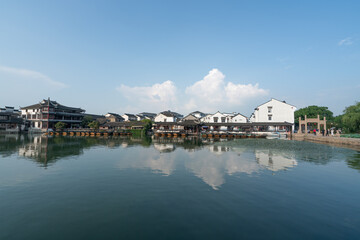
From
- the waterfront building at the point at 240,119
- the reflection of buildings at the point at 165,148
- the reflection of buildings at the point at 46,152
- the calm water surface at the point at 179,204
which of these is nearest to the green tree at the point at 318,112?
the waterfront building at the point at 240,119

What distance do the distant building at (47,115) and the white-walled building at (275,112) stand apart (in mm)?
72431

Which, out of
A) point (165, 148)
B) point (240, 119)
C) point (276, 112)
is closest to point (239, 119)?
point (240, 119)

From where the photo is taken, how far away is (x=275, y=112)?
58094 millimetres

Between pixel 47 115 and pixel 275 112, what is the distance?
8184cm

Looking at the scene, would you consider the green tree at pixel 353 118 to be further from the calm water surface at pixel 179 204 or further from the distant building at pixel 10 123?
the distant building at pixel 10 123

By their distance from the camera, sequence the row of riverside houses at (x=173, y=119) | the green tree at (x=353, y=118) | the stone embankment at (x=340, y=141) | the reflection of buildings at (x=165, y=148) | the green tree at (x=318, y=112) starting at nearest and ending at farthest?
1. the reflection of buildings at (x=165, y=148)
2. the stone embankment at (x=340, y=141)
3. the green tree at (x=353, y=118)
4. the row of riverside houses at (x=173, y=119)
5. the green tree at (x=318, y=112)

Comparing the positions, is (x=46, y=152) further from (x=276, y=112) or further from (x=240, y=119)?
(x=276, y=112)

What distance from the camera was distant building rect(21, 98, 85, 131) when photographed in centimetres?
6329

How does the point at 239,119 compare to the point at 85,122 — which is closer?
the point at 239,119

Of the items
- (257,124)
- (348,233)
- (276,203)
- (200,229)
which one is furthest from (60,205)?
(257,124)

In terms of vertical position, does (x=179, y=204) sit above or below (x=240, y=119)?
below

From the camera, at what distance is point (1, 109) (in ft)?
233

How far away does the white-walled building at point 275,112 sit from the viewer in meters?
56.5

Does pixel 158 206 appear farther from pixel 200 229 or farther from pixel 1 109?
pixel 1 109
